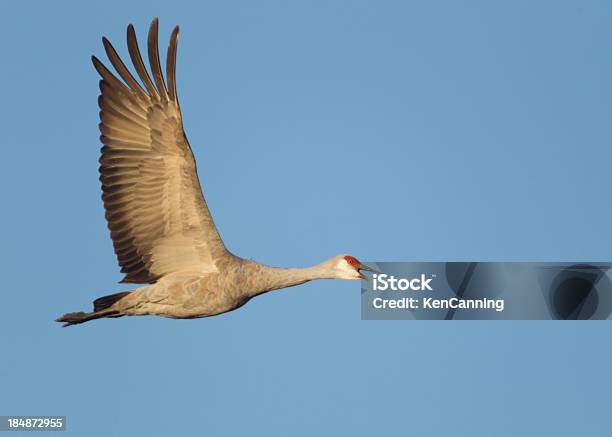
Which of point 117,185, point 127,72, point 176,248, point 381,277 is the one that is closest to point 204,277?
point 176,248

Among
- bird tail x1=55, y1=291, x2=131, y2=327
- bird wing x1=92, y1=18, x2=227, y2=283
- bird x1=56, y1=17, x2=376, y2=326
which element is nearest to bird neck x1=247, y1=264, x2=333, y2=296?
bird x1=56, y1=17, x2=376, y2=326

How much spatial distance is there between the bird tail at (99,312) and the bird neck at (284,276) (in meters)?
1.55

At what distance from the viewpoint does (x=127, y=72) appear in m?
14.8

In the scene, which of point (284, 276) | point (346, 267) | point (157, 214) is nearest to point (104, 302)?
point (157, 214)

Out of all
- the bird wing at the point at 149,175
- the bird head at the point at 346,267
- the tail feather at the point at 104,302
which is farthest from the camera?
the bird head at the point at 346,267

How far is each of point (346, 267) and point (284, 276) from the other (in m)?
0.82

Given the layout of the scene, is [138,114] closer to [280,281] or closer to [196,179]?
[196,179]

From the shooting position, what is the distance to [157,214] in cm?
1486

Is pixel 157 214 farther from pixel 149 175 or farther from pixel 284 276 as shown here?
pixel 284 276

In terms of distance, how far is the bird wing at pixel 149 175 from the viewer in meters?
14.5

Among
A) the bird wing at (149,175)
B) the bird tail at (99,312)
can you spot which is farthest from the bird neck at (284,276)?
the bird tail at (99,312)

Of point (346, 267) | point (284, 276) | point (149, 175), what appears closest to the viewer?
point (149, 175)

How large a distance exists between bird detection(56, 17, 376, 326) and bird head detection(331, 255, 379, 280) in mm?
664

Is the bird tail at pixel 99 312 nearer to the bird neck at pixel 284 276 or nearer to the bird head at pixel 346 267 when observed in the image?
the bird neck at pixel 284 276
